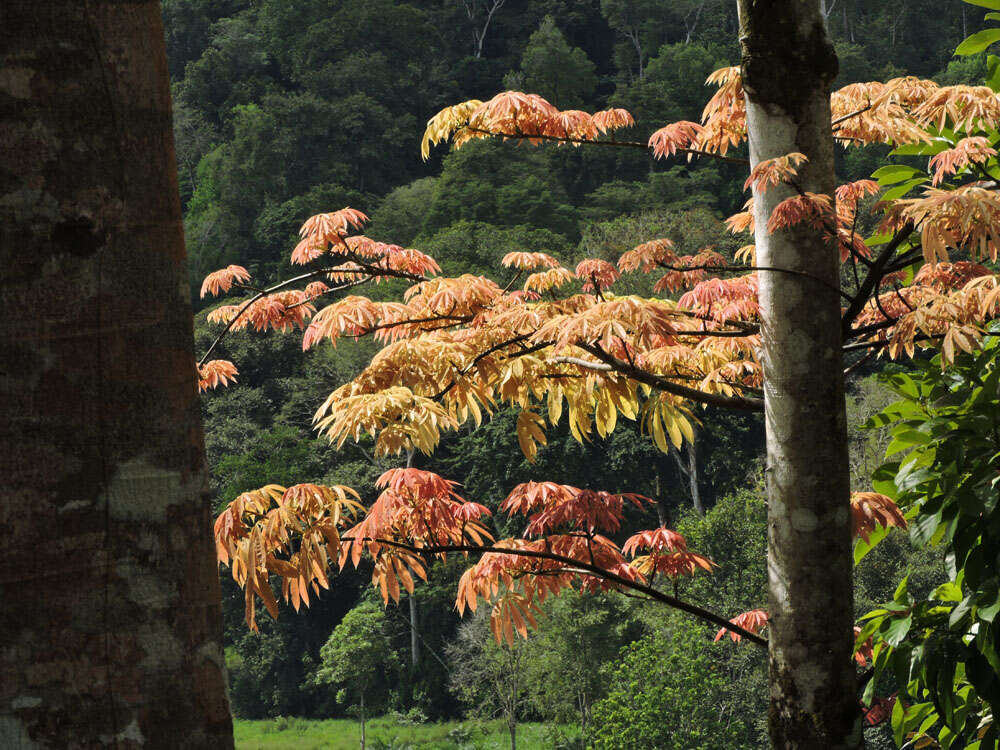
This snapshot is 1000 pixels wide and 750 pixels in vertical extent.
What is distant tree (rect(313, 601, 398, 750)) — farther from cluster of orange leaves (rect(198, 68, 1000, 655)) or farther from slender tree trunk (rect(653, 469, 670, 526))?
cluster of orange leaves (rect(198, 68, 1000, 655))

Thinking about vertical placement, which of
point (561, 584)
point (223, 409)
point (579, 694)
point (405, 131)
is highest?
point (405, 131)

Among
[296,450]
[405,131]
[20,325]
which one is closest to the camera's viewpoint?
[20,325]

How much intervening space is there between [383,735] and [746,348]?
24.3 metres

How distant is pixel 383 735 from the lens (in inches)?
987

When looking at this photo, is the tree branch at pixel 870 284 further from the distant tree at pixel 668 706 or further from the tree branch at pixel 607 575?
the distant tree at pixel 668 706

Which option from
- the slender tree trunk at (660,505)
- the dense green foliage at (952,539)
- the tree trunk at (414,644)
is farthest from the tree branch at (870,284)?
the tree trunk at (414,644)

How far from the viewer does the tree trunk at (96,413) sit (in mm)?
680

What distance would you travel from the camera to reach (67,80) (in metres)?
0.73

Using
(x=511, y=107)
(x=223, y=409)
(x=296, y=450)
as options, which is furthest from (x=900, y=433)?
(x=223, y=409)

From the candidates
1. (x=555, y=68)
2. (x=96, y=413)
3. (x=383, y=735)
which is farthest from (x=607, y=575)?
(x=555, y=68)

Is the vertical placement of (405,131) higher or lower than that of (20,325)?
higher

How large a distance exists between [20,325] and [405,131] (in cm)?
4158

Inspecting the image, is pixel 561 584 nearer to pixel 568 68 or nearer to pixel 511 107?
pixel 511 107

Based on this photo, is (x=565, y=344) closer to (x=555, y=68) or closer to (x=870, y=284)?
(x=870, y=284)
